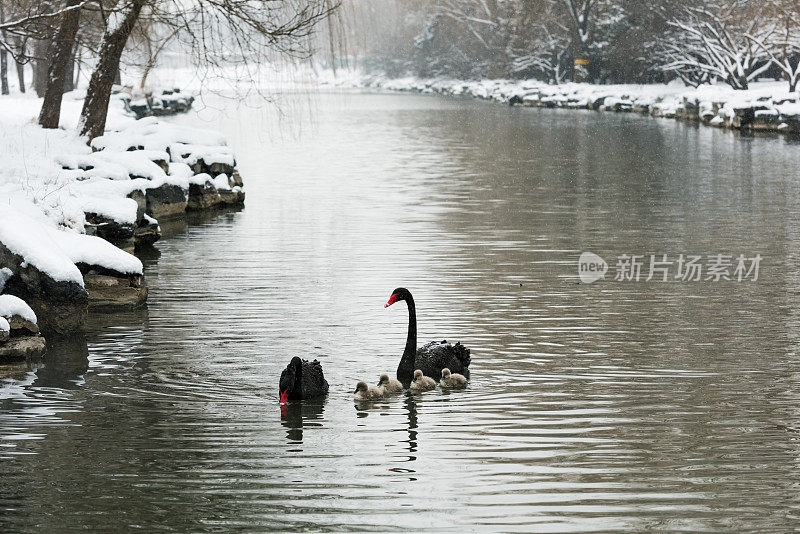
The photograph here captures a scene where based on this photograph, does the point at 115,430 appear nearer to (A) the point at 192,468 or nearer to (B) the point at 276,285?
(A) the point at 192,468

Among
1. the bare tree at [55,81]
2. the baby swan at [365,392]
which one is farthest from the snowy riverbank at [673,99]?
the baby swan at [365,392]

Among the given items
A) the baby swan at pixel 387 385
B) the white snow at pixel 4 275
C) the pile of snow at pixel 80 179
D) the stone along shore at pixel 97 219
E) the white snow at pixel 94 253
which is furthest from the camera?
the white snow at pixel 94 253

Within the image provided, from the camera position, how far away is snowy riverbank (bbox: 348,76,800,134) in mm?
46344

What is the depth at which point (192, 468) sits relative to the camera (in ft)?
25.3

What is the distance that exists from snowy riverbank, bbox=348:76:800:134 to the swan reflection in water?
1535 inches

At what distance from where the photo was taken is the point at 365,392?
9359 millimetres

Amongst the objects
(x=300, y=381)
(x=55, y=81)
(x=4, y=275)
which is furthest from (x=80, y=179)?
(x=300, y=381)

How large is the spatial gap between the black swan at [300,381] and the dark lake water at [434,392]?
4.8 inches

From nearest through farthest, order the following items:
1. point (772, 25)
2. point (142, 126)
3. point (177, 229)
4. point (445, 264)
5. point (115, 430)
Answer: point (115, 430) → point (445, 264) → point (177, 229) → point (142, 126) → point (772, 25)

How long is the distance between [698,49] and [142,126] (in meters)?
40.7

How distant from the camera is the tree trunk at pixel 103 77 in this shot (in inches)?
848

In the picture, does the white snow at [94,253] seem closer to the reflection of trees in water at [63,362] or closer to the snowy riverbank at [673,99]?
the reflection of trees in water at [63,362]

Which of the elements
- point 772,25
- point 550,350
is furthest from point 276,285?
point 772,25

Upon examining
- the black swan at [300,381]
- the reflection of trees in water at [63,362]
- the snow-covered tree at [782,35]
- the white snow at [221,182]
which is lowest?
the reflection of trees in water at [63,362]
